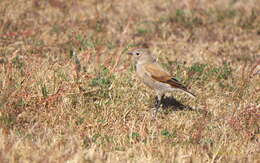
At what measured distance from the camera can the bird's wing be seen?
745 centimetres

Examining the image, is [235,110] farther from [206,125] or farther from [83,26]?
[83,26]

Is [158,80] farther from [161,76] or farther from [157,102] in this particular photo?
[157,102]

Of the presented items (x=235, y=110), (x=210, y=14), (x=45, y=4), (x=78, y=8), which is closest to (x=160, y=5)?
(x=210, y=14)

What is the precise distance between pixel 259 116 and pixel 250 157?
143 centimetres

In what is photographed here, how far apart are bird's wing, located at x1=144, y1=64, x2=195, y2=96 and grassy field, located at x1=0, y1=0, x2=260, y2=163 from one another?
418 millimetres

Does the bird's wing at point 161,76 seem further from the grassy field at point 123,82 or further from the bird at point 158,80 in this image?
the grassy field at point 123,82

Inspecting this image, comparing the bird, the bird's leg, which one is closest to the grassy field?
the bird's leg

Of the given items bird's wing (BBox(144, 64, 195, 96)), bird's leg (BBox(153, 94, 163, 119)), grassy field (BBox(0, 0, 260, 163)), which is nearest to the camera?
grassy field (BBox(0, 0, 260, 163))

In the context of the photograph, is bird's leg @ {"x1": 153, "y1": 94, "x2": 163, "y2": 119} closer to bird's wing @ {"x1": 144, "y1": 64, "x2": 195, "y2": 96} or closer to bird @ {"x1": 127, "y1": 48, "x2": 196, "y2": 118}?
bird @ {"x1": 127, "y1": 48, "x2": 196, "y2": 118}

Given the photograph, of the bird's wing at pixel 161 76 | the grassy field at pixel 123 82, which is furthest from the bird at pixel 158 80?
the grassy field at pixel 123 82

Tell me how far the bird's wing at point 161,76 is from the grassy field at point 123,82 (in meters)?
0.42

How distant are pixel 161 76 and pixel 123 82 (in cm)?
76

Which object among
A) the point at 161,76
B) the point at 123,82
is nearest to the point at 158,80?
the point at 161,76

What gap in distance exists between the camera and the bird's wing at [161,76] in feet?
24.4
